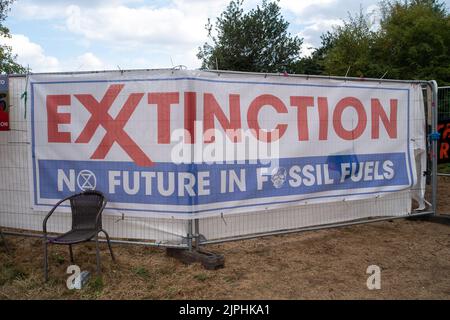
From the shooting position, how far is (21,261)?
579cm

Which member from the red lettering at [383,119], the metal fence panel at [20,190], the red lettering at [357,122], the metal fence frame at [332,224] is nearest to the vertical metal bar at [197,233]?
the metal fence frame at [332,224]

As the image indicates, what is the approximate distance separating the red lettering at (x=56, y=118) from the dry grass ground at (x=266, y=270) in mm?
1499

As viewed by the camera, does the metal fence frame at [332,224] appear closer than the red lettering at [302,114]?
Yes

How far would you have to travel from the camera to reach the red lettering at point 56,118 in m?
5.90

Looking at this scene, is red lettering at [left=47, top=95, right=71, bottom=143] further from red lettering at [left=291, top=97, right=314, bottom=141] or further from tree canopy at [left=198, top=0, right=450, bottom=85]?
tree canopy at [left=198, top=0, right=450, bottom=85]

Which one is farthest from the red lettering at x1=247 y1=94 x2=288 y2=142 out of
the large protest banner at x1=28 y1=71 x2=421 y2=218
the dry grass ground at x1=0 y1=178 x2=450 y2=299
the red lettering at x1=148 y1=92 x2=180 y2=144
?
the dry grass ground at x1=0 y1=178 x2=450 y2=299

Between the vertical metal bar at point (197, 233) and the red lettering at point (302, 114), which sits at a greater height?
the red lettering at point (302, 114)

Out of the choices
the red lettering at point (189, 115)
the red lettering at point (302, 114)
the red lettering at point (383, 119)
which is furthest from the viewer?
the red lettering at point (383, 119)

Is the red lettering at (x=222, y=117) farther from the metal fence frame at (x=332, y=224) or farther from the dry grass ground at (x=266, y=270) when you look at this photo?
the dry grass ground at (x=266, y=270)

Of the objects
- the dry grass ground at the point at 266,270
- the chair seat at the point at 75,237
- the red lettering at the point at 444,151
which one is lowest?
the dry grass ground at the point at 266,270

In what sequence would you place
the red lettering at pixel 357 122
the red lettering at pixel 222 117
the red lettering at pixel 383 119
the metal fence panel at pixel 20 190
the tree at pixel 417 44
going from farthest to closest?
the tree at pixel 417 44 < the red lettering at pixel 383 119 < the red lettering at pixel 357 122 < the metal fence panel at pixel 20 190 < the red lettering at pixel 222 117

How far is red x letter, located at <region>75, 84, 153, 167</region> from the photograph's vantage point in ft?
18.6

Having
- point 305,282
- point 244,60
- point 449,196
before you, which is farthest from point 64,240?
point 244,60

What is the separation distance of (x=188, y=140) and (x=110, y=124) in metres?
1.05
